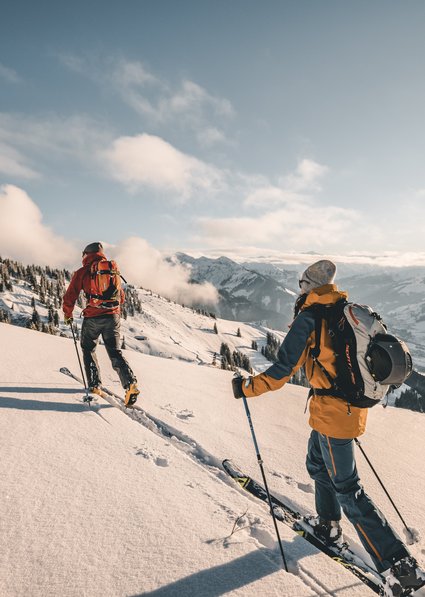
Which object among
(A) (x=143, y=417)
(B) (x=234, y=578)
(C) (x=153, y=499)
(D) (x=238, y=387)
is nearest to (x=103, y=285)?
(A) (x=143, y=417)

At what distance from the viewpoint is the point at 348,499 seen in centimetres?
354

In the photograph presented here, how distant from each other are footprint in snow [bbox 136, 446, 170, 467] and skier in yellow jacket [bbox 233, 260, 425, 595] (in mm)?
1783

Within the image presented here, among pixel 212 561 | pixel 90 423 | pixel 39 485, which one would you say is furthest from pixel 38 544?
pixel 90 423

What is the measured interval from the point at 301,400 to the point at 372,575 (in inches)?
252

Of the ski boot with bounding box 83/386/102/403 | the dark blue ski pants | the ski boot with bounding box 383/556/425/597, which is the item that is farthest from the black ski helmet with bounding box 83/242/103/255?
the ski boot with bounding box 383/556/425/597

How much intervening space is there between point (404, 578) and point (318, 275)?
3125 mm

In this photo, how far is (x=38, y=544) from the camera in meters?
2.88

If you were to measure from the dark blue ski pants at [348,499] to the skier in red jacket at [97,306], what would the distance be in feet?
14.1

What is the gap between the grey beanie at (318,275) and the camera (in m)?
3.77

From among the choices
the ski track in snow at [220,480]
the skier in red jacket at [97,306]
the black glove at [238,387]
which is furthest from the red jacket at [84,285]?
the black glove at [238,387]

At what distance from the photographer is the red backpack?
713 centimetres

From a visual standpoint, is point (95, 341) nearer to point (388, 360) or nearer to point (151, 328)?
point (388, 360)

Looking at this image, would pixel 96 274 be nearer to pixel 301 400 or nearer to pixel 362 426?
pixel 362 426

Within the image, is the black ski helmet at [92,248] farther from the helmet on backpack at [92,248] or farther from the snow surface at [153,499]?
the snow surface at [153,499]
